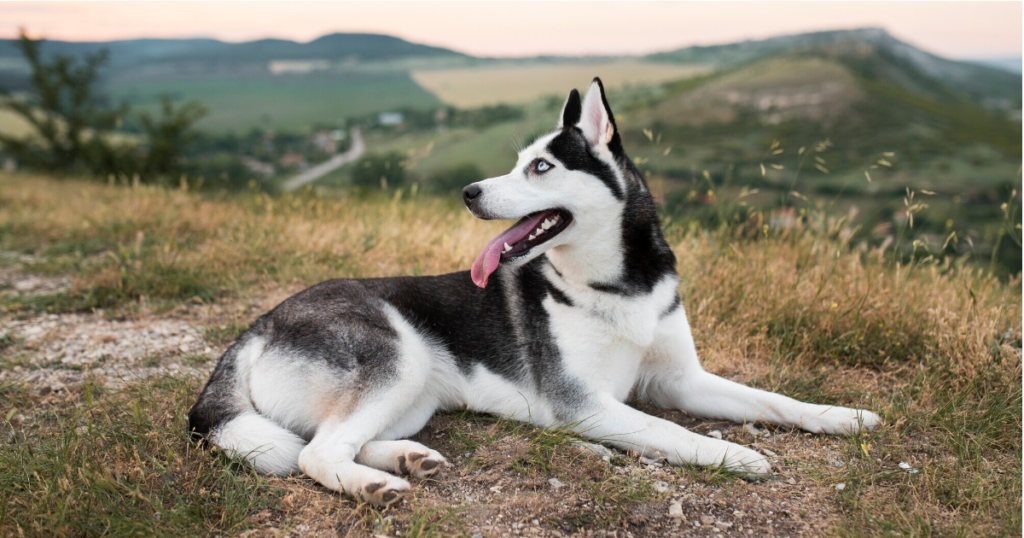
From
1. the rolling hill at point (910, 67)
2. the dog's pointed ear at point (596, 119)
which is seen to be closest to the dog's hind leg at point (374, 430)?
the dog's pointed ear at point (596, 119)

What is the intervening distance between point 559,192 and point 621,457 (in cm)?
135

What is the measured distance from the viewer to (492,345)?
3588 mm

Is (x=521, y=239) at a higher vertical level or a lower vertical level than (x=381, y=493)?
higher

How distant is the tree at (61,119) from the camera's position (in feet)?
52.3

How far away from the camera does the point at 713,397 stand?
3697 millimetres

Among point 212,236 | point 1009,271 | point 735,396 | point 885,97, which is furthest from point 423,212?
point 885,97

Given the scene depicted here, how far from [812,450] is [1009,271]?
3708 millimetres

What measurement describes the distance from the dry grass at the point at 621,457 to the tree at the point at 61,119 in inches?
445

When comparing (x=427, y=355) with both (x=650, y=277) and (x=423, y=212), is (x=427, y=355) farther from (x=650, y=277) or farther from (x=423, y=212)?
(x=423, y=212)

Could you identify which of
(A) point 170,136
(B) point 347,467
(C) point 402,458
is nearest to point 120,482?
(B) point 347,467

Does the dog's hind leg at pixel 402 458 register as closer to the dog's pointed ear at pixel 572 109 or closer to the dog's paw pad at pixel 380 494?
the dog's paw pad at pixel 380 494

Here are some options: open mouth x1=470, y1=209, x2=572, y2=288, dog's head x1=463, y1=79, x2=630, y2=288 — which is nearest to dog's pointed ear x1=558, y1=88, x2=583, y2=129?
dog's head x1=463, y1=79, x2=630, y2=288

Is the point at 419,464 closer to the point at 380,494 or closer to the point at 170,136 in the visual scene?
the point at 380,494

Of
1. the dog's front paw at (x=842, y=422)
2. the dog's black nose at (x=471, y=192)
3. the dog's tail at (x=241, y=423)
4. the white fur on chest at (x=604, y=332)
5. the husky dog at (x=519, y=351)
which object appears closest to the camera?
the dog's tail at (x=241, y=423)
